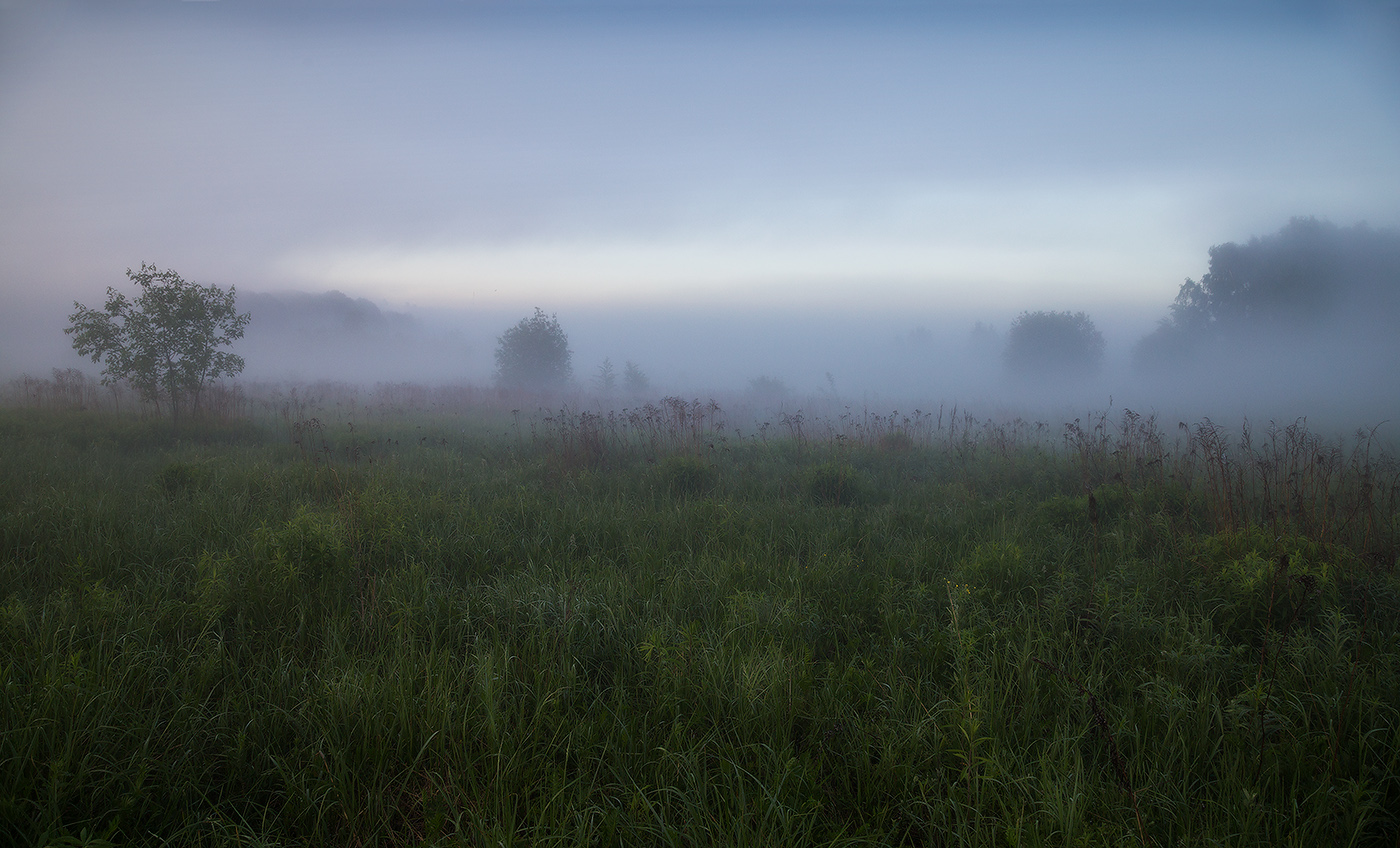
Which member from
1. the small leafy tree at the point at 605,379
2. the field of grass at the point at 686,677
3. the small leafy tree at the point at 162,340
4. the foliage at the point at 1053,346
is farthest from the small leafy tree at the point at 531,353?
the foliage at the point at 1053,346

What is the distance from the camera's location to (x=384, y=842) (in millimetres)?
2102

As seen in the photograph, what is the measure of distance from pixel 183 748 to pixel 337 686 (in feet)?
2.01

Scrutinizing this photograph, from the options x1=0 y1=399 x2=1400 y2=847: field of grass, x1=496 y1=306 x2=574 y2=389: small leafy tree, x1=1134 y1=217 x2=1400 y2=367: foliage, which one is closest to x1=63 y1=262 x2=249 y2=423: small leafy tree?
x1=0 y1=399 x2=1400 y2=847: field of grass

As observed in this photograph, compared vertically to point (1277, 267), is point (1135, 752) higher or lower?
lower

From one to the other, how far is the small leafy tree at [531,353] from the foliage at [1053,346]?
42.4 metres

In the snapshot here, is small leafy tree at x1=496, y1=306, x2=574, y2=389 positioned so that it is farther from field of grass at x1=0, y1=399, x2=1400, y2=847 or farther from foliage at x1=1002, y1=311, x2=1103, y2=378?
foliage at x1=1002, y1=311, x2=1103, y2=378

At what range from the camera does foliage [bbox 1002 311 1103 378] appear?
48250mm

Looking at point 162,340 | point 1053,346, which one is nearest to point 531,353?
point 162,340

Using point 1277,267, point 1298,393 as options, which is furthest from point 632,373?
point 1298,393

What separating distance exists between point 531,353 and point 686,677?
109 ft

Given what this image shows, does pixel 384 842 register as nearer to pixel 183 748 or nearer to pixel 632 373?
pixel 183 748

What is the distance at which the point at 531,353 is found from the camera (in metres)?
33.7

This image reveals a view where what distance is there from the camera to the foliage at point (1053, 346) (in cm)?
4825

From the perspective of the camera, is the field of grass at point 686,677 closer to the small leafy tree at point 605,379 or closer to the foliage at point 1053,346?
the small leafy tree at point 605,379
